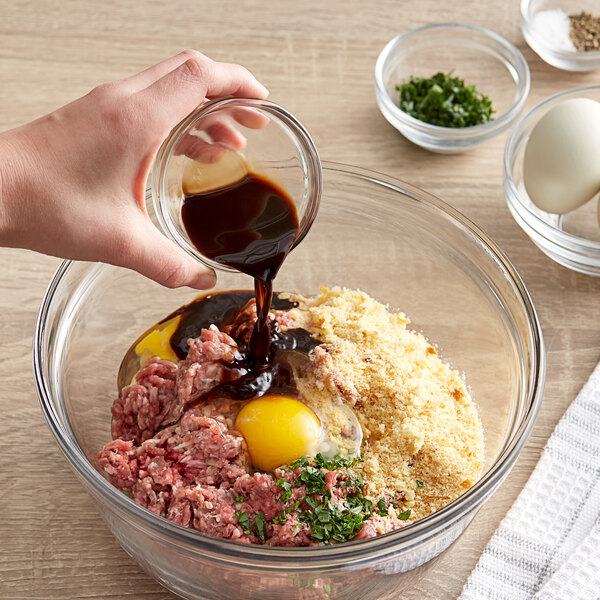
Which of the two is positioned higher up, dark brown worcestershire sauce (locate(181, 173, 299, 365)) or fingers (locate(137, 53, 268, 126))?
fingers (locate(137, 53, 268, 126))

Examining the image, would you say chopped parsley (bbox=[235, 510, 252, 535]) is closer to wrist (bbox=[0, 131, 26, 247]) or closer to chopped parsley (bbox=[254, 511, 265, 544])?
chopped parsley (bbox=[254, 511, 265, 544])

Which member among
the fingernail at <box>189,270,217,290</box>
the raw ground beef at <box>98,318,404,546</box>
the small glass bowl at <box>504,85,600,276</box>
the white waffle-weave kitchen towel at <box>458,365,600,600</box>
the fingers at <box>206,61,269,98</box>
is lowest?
A: the white waffle-weave kitchen towel at <box>458,365,600,600</box>

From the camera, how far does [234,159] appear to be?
245 centimetres

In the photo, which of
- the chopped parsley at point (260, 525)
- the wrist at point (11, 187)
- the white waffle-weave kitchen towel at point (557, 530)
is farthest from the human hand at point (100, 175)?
the white waffle-weave kitchen towel at point (557, 530)

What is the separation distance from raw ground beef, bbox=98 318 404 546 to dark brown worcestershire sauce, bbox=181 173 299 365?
1.07ft

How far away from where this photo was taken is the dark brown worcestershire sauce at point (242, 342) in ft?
8.34

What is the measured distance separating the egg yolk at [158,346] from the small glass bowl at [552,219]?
1.48 metres

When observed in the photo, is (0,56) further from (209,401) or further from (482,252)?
(482,252)

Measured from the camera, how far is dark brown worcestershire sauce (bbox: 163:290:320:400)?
254 cm

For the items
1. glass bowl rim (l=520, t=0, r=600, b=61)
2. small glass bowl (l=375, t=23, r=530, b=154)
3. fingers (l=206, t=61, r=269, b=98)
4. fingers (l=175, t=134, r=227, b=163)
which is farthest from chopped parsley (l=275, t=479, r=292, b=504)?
glass bowl rim (l=520, t=0, r=600, b=61)

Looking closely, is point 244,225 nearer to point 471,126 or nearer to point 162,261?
point 162,261

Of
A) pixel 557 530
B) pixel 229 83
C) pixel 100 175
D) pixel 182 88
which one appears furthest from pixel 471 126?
pixel 100 175

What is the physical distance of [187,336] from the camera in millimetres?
2766

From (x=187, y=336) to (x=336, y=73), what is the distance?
169 cm
